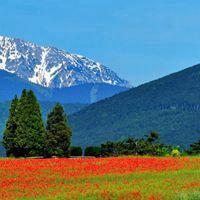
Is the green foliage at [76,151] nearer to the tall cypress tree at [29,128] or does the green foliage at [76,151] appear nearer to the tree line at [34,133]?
the tree line at [34,133]

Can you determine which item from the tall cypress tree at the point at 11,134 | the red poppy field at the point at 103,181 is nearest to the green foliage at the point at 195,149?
the tall cypress tree at the point at 11,134

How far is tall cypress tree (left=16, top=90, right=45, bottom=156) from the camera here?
71.9 metres

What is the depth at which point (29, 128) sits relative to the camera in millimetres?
72812

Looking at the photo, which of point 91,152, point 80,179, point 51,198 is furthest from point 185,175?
point 91,152

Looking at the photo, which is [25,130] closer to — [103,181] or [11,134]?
[11,134]

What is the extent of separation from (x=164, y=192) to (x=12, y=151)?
150 feet

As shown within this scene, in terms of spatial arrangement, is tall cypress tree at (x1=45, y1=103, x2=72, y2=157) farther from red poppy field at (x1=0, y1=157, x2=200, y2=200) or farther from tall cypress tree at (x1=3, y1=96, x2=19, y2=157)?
red poppy field at (x1=0, y1=157, x2=200, y2=200)

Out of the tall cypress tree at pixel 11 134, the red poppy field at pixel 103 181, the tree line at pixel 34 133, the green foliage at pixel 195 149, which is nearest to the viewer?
the red poppy field at pixel 103 181

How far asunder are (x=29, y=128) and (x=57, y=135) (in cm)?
297

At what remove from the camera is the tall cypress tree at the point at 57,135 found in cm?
7169

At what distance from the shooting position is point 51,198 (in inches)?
1104

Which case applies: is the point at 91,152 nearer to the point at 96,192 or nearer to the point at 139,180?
the point at 139,180

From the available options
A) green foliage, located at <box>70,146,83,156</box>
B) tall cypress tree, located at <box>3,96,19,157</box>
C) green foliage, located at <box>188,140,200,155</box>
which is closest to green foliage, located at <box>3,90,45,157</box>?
tall cypress tree, located at <box>3,96,19,157</box>

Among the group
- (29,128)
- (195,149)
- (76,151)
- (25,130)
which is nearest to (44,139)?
A: (29,128)
